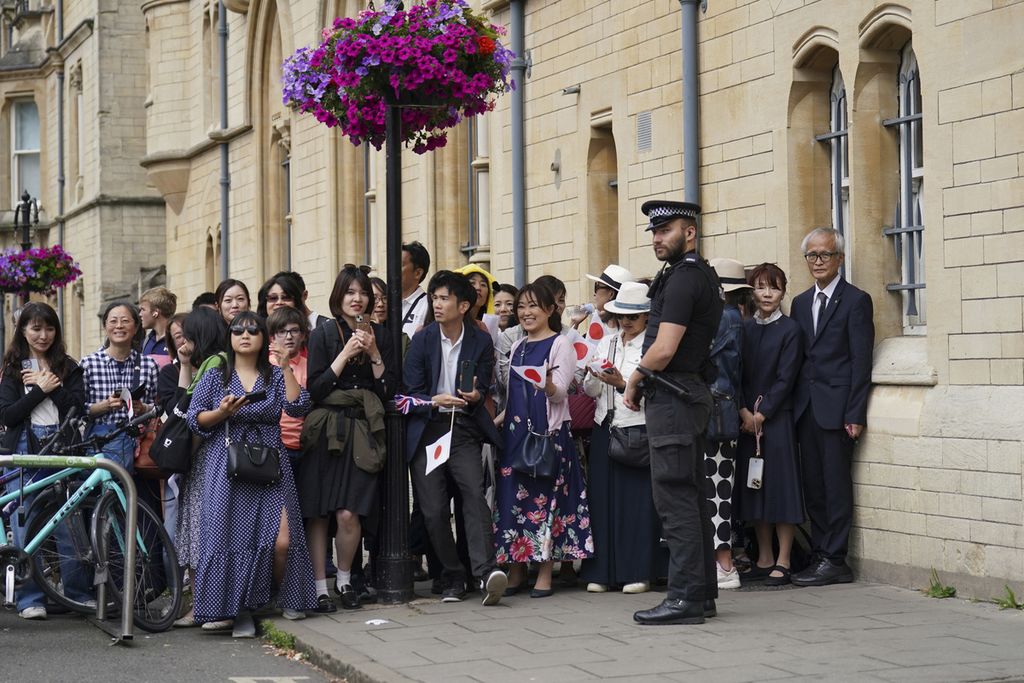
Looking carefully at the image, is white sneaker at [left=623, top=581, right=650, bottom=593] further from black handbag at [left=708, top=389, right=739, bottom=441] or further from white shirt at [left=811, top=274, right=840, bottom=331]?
white shirt at [left=811, top=274, right=840, bottom=331]

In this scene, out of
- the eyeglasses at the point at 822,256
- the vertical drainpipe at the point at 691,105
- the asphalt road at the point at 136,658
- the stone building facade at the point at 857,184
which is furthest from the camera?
the vertical drainpipe at the point at 691,105

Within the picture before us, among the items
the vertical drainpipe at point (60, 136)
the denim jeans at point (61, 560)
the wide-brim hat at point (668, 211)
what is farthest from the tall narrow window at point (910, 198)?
the vertical drainpipe at point (60, 136)

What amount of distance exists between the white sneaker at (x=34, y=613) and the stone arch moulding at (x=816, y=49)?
596 centimetres

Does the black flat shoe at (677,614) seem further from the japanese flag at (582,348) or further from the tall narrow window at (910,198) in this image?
the tall narrow window at (910,198)

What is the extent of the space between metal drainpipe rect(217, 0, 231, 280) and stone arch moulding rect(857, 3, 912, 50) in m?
17.4

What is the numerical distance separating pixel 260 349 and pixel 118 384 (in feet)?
4.97

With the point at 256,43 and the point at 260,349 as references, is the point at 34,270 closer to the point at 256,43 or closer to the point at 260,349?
the point at 256,43

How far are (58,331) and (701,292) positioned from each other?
13.3ft

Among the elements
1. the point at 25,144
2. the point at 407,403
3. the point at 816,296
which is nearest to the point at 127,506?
the point at 407,403

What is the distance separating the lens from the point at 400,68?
9.76 metres

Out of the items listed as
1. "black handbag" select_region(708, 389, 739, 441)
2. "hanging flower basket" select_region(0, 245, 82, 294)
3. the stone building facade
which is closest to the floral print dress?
"black handbag" select_region(708, 389, 739, 441)

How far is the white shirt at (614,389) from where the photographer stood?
9.83 m

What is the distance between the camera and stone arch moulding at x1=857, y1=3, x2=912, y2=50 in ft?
33.6

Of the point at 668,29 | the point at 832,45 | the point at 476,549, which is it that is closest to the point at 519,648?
the point at 476,549
